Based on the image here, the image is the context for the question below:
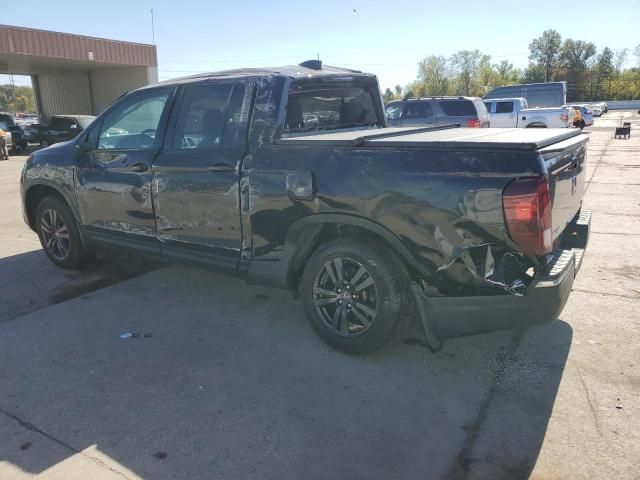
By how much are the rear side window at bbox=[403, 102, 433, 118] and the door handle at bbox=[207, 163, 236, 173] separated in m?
12.6

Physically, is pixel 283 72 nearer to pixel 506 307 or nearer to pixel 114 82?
pixel 506 307

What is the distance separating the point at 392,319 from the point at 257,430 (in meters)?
1.11

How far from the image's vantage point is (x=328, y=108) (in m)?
4.51

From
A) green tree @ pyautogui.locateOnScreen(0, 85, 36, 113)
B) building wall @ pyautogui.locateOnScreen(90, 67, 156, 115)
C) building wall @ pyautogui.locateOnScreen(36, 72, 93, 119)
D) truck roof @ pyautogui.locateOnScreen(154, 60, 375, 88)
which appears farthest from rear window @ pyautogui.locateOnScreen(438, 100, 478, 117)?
green tree @ pyautogui.locateOnScreen(0, 85, 36, 113)

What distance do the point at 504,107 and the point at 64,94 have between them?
2483 cm

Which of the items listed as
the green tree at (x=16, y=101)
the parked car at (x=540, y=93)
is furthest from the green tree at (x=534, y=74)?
the green tree at (x=16, y=101)

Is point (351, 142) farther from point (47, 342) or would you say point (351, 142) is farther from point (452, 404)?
point (47, 342)

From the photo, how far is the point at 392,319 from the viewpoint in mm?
3318

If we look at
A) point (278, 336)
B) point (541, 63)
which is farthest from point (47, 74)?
point (541, 63)

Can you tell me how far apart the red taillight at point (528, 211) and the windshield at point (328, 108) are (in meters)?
1.86

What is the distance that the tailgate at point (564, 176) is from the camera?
9.55 ft

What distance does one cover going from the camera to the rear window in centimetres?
1485

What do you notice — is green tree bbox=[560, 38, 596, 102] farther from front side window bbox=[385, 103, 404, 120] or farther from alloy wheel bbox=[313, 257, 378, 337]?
alloy wheel bbox=[313, 257, 378, 337]

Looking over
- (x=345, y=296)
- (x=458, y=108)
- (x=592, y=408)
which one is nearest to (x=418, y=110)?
(x=458, y=108)
